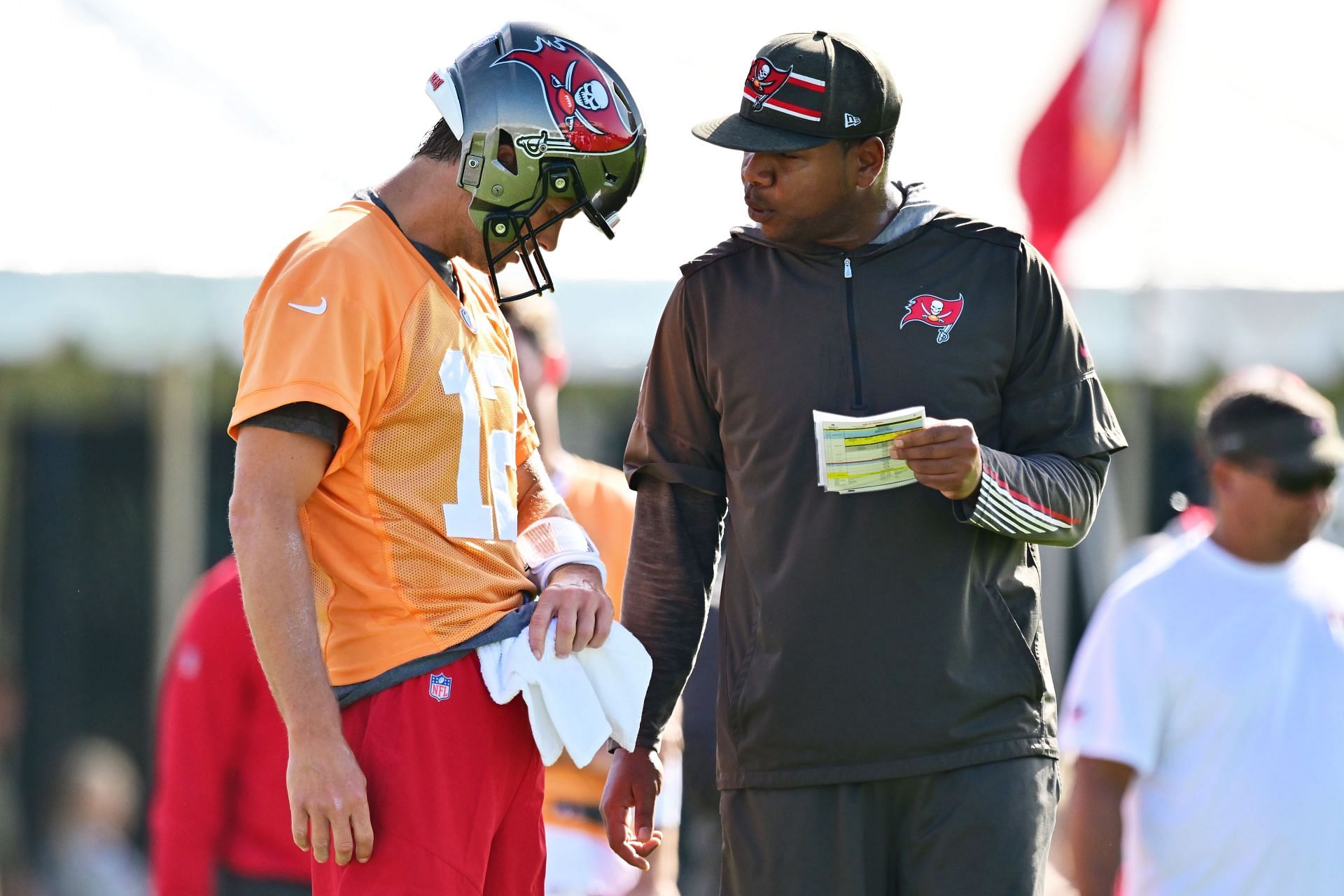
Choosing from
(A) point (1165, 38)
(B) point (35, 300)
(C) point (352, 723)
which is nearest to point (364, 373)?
(C) point (352, 723)

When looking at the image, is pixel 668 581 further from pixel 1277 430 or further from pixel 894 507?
pixel 1277 430

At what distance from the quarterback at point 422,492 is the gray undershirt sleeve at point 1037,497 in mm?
748

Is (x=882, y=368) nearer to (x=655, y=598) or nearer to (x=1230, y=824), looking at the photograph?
(x=655, y=598)

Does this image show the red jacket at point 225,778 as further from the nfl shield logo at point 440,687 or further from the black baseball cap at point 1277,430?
the black baseball cap at point 1277,430

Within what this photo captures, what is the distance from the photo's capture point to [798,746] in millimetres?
3010

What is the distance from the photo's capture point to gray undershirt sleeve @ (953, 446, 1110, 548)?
9.43ft

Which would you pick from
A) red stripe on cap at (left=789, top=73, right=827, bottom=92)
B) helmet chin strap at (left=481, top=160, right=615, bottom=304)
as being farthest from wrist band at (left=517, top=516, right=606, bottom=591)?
red stripe on cap at (left=789, top=73, right=827, bottom=92)

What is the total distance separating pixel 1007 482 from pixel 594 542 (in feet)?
5.41

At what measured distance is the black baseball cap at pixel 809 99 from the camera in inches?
120

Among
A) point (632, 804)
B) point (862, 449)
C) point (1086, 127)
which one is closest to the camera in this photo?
point (862, 449)

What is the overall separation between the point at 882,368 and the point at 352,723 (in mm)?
1207

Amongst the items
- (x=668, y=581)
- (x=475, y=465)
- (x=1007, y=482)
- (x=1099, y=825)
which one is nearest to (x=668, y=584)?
(x=668, y=581)

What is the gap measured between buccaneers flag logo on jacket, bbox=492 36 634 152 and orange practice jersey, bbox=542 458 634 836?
1.49 m

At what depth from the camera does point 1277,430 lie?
150 inches
